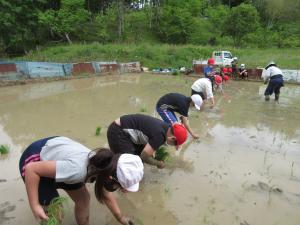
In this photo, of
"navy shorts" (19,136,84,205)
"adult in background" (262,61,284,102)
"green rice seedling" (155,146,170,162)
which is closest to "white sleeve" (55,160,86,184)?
"navy shorts" (19,136,84,205)

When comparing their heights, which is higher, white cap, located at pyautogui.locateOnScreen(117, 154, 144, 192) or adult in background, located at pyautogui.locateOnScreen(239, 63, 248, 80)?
white cap, located at pyautogui.locateOnScreen(117, 154, 144, 192)

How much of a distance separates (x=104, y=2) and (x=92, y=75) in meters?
30.4

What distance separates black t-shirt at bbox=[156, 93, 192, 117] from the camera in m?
6.29

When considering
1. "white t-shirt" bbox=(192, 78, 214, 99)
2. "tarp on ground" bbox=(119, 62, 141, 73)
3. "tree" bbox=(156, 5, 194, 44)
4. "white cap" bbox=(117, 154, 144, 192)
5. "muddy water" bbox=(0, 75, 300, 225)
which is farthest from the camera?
"tree" bbox=(156, 5, 194, 44)

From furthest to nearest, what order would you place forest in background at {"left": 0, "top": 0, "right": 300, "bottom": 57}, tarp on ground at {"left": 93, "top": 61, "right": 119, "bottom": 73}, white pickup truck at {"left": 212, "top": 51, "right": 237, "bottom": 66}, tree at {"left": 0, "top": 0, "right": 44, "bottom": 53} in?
forest in background at {"left": 0, "top": 0, "right": 300, "bottom": 57} → tree at {"left": 0, "top": 0, "right": 44, "bottom": 53} → white pickup truck at {"left": 212, "top": 51, "right": 237, "bottom": 66} → tarp on ground at {"left": 93, "top": 61, "right": 119, "bottom": 73}

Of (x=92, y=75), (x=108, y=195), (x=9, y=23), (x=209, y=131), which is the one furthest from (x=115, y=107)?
(x=9, y=23)

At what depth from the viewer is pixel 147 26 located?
1668 inches

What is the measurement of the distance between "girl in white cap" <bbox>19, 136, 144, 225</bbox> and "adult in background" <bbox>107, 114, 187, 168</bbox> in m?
1.22

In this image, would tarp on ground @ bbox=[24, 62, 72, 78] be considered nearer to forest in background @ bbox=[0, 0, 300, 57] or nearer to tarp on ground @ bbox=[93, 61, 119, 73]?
tarp on ground @ bbox=[93, 61, 119, 73]

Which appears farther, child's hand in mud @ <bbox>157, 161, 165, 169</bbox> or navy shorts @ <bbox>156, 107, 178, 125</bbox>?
navy shorts @ <bbox>156, 107, 178, 125</bbox>

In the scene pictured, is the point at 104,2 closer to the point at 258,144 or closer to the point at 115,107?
the point at 115,107

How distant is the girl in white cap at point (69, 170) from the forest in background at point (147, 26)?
3268 centimetres

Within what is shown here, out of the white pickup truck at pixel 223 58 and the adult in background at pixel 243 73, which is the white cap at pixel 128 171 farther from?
the white pickup truck at pixel 223 58

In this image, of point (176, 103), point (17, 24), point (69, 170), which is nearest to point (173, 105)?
point (176, 103)
